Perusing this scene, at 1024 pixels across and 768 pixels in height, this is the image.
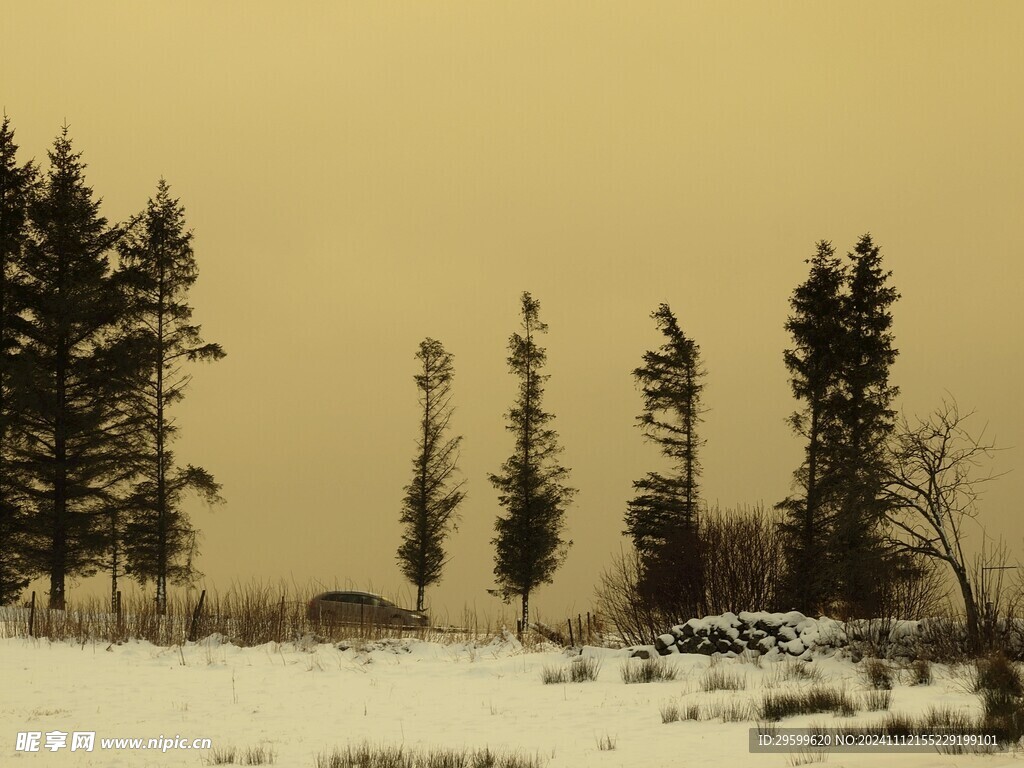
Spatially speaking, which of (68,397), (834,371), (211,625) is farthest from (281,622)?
(834,371)

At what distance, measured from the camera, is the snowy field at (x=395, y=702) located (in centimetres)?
1293

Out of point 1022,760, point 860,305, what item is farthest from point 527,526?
point 1022,760

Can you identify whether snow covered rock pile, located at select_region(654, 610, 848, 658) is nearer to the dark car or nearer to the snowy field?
the snowy field

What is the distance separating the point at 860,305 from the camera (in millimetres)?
40344

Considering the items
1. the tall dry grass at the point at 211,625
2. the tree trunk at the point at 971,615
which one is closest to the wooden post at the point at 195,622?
the tall dry grass at the point at 211,625

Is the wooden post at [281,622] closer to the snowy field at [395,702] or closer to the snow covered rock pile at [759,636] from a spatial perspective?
the snowy field at [395,702]

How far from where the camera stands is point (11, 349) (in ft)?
120

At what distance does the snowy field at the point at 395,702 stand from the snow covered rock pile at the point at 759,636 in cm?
55

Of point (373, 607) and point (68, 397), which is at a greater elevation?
point (68, 397)

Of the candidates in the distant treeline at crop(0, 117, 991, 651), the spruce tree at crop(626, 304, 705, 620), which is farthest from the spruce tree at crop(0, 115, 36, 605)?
the spruce tree at crop(626, 304, 705, 620)

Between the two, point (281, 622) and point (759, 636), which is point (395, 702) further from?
point (281, 622)

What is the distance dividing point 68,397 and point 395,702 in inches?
874

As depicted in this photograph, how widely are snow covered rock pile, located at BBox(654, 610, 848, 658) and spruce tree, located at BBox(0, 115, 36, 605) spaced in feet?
73.8

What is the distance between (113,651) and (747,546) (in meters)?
14.1
